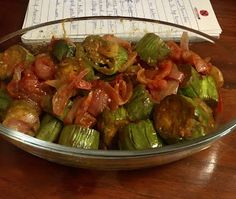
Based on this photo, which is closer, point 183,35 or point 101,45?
point 101,45

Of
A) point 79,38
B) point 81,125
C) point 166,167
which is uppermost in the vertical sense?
point 79,38

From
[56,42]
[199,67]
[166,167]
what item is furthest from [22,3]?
[166,167]

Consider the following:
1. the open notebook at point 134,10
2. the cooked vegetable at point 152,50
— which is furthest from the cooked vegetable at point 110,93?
the open notebook at point 134,10

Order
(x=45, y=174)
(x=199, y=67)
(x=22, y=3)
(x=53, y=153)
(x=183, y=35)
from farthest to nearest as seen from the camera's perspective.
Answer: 1. (x=22, y=3)
2. (x=183, y=35)
3. (x=199, y=67)
4. (x=45, y=174)
5. (x=53, y=153)

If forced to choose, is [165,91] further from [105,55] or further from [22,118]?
[22,118]

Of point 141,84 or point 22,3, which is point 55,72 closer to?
point 141,84

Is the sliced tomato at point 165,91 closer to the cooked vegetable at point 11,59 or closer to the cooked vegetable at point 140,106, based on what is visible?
the cooked vegetable at point 140,106

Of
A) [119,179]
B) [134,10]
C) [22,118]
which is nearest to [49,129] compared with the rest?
[22,118]
